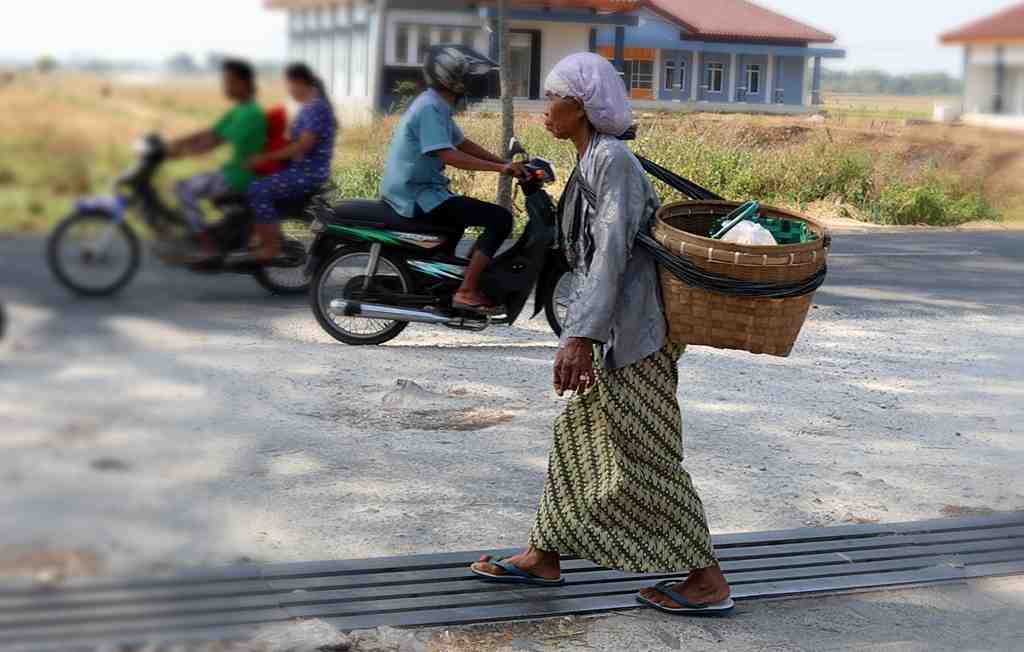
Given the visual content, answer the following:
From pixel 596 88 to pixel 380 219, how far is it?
852 millimetres

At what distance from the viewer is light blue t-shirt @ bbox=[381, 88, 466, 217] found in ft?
6.64

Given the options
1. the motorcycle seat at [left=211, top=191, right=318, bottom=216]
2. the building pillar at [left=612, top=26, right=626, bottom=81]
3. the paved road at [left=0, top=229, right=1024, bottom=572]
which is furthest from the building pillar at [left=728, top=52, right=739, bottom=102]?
the motorcycle seat at [left=211, top=191, right=318, bottom=216]

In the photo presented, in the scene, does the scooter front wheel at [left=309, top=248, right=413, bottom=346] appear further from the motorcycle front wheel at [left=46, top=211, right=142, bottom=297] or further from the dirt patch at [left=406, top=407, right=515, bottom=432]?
the motorcycle front wheel at [left=46, top=211, right=142, bottom=297]

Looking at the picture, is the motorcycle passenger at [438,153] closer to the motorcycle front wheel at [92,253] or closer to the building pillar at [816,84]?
the motorcycle front wheel at [92,253]

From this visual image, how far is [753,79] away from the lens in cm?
316

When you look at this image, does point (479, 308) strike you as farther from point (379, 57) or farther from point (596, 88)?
point (379, 57)

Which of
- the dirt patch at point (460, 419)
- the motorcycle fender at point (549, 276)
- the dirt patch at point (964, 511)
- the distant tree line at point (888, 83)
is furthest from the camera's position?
the motorcycle fender at point (549, 276)

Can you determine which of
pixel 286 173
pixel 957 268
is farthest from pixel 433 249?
pixel 957 268

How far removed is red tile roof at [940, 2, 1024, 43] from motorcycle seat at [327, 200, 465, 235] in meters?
1.13

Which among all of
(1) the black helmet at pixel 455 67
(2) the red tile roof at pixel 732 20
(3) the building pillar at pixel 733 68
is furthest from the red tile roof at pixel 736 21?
(1) the black helmet at pixel 455 67

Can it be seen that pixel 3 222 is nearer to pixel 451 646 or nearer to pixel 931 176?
pixel 451 646

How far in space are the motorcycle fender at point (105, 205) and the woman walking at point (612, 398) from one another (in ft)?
6.46

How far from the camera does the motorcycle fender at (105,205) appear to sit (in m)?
1.06

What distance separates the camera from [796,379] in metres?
6.54
